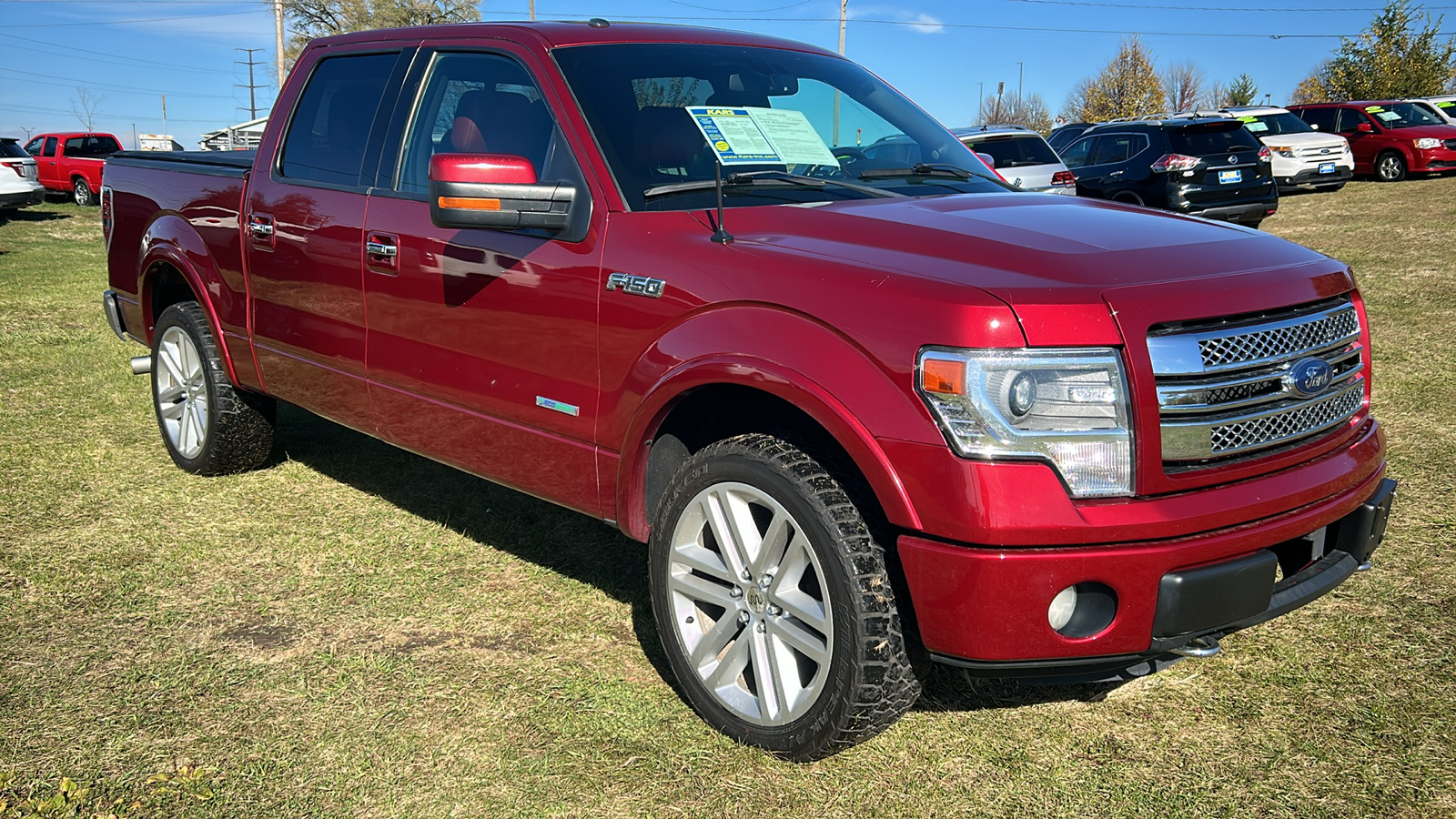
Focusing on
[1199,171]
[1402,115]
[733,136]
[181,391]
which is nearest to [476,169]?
[733,136]

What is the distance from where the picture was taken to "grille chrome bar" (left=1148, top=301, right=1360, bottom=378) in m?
2.47

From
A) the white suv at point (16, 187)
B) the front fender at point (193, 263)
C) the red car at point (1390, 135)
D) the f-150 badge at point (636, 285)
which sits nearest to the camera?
the f-150 badge at point (636, 285)

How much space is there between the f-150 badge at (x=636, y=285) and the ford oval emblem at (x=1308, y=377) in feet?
5.23

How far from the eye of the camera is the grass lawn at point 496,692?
9.41ft

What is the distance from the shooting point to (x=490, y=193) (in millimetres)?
3121

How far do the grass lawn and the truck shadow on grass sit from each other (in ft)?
0.06

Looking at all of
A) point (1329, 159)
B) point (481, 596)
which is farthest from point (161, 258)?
point (1329, 159)

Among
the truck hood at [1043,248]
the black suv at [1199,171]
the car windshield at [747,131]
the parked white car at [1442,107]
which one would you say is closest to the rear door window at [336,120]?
the car windshield at [747,131]

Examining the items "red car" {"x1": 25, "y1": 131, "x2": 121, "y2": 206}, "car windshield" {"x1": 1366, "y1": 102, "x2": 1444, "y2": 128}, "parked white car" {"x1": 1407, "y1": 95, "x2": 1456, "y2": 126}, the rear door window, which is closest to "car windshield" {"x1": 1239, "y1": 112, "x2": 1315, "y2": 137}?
"car windshield" {"x1": 1366, "y1": 102, "x2": 1444, "y2": 128}

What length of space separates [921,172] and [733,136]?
709 mm

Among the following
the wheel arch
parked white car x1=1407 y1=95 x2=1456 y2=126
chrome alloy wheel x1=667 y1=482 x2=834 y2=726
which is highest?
parked white car x1=1407 y1=95 x2=1456 y2=126

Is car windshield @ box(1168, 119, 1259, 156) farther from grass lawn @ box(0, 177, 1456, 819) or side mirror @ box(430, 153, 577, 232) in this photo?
side mirror @ box(430, 153, 577, 232)

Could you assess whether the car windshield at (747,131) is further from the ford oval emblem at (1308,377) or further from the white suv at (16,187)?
the white suv at (16,187)

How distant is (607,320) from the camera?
3205mm
